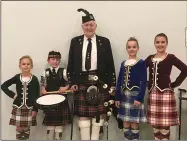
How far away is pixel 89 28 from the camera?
2434 mm

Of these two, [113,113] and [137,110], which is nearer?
[137,110]

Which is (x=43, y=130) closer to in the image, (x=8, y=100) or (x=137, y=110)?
(x=8, y=100)

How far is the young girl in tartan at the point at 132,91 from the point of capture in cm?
232

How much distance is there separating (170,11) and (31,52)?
4.38ft

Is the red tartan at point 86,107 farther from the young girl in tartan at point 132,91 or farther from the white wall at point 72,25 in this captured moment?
the white wall at point 72,25

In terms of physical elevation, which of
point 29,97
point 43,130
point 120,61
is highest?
point 120,61

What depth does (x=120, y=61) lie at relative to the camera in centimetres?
266

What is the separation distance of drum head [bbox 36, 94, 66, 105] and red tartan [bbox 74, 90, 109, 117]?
17cm

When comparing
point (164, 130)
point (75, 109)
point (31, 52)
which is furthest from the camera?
point (31, 52)

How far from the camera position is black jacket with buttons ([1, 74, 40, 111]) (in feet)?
7.93

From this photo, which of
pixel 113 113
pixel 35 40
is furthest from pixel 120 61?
pixel 35 40

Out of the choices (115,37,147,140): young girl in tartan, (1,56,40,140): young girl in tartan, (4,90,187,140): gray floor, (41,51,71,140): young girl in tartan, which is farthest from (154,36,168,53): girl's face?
(1,56,40,140): young girl in tartan

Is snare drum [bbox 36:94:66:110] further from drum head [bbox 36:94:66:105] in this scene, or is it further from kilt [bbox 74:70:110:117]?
kilt [bbox 74:70:110:117]

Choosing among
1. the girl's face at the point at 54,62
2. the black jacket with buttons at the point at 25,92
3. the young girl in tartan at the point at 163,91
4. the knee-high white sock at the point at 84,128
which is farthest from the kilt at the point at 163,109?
the black jacket with buttons at the point at 25,92
